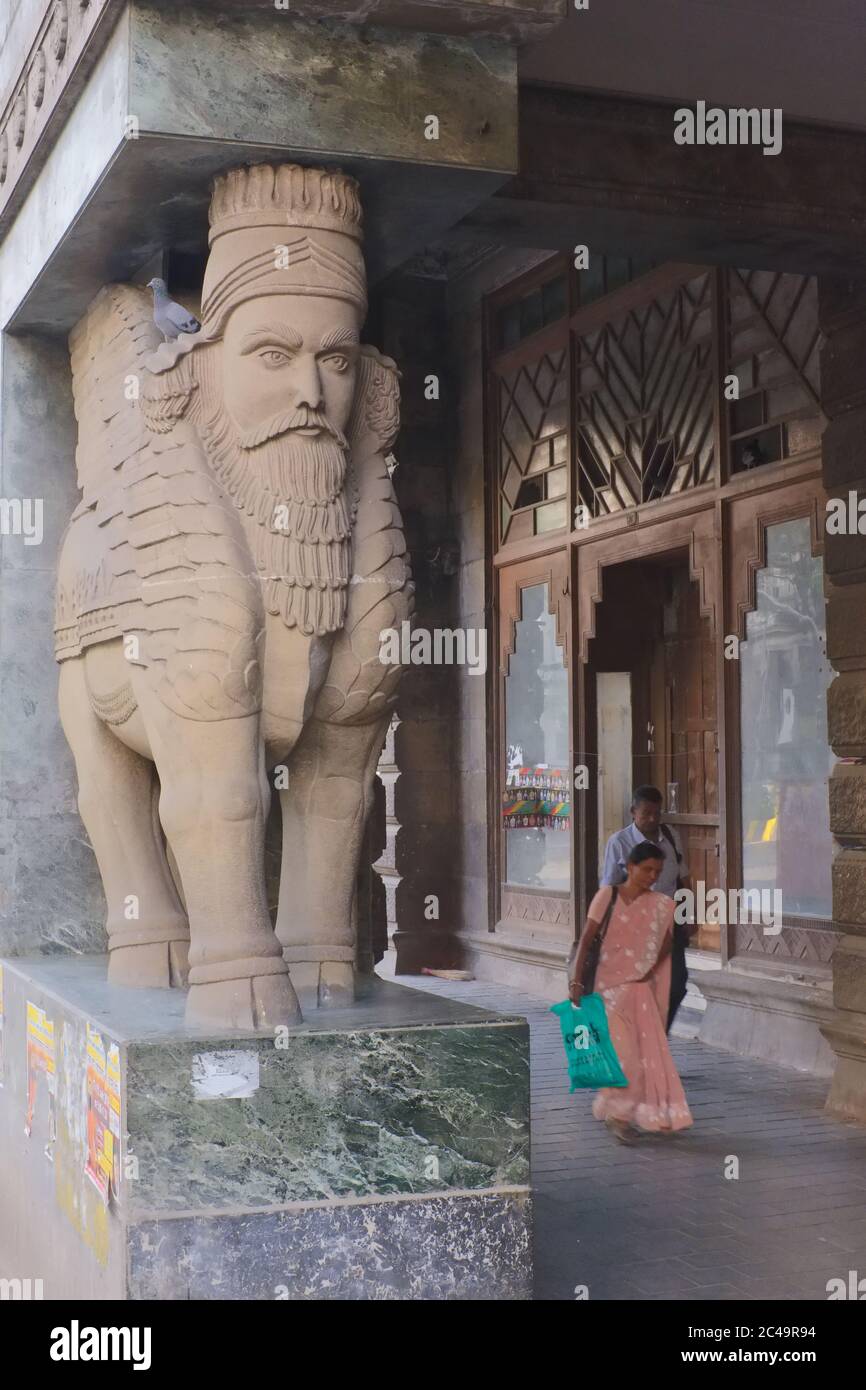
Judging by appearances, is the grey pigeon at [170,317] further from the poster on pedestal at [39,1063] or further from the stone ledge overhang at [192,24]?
the poster on pedestal at [39,1063]

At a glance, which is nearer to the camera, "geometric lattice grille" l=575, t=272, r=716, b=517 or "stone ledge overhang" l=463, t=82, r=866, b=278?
"stone ledge overhang" l=463, t=82, r=866, b=278

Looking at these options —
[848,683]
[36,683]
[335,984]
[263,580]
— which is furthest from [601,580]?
[263,580]

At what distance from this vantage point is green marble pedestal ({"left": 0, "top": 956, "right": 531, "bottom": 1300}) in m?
2.98

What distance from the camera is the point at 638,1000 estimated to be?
6121 millimetres

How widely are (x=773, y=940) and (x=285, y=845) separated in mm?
4647

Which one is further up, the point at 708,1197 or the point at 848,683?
the point at 848,683

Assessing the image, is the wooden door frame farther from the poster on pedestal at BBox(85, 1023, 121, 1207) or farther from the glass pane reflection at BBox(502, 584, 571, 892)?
the poster on pedestal at BBox(85, 1023, 121, 1207)

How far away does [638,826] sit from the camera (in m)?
7.73

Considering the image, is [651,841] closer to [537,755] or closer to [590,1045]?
[590,1045]

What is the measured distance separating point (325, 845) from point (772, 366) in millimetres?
5019

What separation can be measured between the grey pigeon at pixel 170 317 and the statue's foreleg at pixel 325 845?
1.02 metres

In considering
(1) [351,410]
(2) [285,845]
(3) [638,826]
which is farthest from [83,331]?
(3) [638,826]

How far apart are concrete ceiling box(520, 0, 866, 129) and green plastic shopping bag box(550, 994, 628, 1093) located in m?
3.52

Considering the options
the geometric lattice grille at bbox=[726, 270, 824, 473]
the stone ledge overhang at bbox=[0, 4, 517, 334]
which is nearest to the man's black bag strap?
the geometric lattice grille at bbox=[726, 270, 824, 473]
